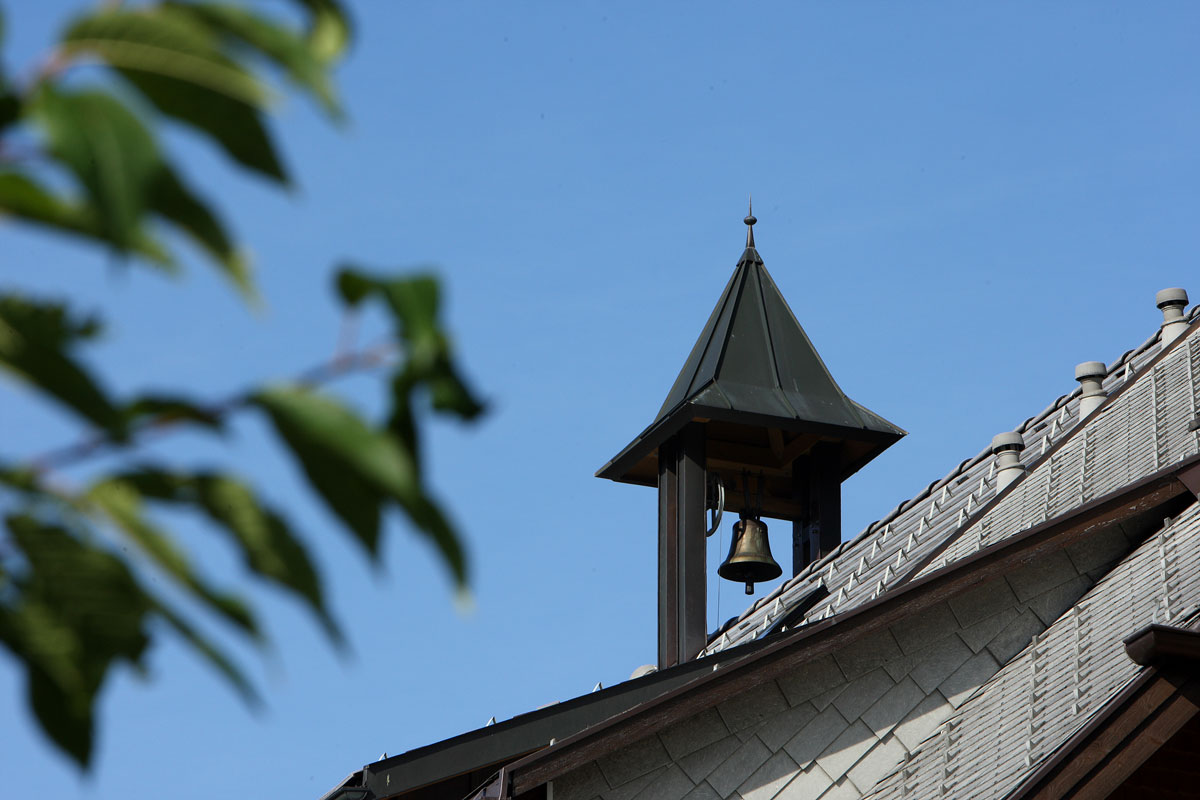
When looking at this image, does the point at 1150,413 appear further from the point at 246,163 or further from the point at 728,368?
the point at 246,163

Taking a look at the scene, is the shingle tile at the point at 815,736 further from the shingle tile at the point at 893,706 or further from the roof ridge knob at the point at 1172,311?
the roof ridge knob at the point at 1172,311

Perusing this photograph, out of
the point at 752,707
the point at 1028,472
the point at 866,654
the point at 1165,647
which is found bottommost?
the point at 1165,647

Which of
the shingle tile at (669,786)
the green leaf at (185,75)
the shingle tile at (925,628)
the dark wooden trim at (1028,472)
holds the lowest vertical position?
the green leaf at (185,75)

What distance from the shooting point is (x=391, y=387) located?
42.3 inches

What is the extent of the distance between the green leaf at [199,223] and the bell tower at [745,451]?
35.1 feet

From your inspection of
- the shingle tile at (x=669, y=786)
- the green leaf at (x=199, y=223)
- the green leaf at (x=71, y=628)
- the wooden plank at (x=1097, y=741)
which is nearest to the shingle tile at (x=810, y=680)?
the shingle tile at (x=669, y=786)

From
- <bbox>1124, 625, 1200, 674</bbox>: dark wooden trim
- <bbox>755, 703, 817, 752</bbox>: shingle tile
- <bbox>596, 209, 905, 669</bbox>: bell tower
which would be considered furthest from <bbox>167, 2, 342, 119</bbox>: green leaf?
<bbox>596, 209, 905, 669</bbox>: bell tower

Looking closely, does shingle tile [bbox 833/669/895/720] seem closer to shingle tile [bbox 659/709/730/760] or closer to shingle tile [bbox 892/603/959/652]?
shingle tile [bbox 892/603/959/652]

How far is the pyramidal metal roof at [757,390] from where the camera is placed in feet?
39.5

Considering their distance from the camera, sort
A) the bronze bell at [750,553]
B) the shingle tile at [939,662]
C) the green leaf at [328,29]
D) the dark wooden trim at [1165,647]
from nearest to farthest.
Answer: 1. the green leaf at [328,29]
2. the dark wooden trim at [1165,647]
3. the shingle tile at [939,662]
4. the bronze bell at [750,553]

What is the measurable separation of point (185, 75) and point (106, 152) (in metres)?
0.10

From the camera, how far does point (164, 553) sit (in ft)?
3.54

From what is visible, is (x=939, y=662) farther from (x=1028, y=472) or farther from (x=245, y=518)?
(x=245, y=518)

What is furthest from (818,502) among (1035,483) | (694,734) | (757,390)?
(694,734)
